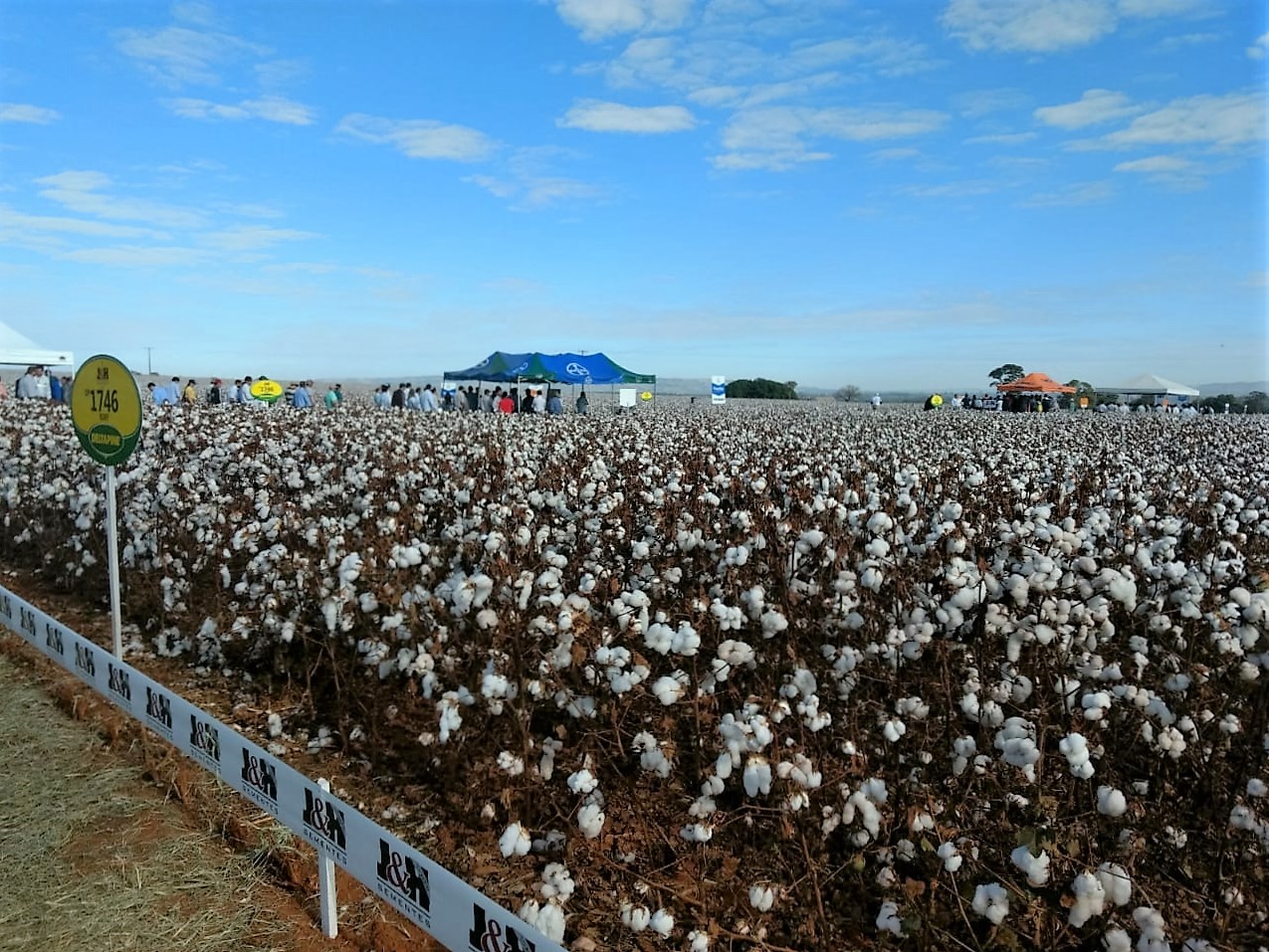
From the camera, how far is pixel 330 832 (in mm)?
2828

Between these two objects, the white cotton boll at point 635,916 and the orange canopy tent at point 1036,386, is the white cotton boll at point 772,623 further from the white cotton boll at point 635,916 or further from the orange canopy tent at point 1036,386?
the orange canopy tent at point 1036,386

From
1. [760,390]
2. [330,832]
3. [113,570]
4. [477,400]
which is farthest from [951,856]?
[760,390]

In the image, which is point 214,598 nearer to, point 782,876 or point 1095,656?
point 782,876

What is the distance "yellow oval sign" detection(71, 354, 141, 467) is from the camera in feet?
16.2

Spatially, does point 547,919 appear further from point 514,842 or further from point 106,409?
point 106,409

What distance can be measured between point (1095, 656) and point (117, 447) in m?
5.03

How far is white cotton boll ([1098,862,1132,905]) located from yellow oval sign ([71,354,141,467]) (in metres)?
4.85

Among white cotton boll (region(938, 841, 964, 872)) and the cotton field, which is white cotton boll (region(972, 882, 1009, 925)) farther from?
white cotton boll (region(938, 841, 964, 872))

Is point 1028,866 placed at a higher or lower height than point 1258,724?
lower

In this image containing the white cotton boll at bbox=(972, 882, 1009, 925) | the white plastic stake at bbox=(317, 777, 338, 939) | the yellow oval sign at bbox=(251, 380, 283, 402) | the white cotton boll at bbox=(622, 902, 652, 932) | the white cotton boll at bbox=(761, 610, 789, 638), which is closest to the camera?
the white cotton boll at bbox=(972, 882, 1009, 925)

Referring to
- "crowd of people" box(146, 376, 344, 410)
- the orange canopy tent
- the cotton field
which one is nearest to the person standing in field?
"crowd of people" box(146, 376, 344, 410)

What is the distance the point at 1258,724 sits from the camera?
292cm

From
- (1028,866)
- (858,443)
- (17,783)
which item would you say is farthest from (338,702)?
(858,443)

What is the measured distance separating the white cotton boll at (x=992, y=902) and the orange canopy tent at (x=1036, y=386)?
50498 mm
